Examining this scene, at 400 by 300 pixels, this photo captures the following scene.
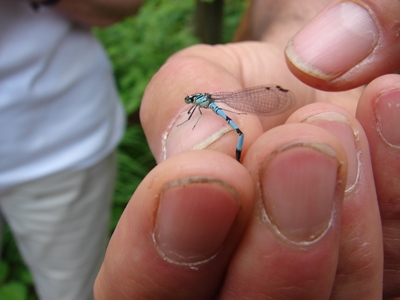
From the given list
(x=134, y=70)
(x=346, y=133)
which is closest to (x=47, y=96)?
(x=346, y=133)

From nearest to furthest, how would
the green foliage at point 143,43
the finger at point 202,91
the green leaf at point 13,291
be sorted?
the finger at point 202,91, the green leaf at point 13,291, the green foliage at point 143,43

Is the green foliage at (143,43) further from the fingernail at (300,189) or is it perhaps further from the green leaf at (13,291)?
the fingernail at (300,189)

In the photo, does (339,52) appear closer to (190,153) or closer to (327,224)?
(327,224)

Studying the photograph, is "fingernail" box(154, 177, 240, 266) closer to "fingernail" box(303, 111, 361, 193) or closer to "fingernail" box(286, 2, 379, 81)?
"fingernail" box(303, 111, 361, 193)

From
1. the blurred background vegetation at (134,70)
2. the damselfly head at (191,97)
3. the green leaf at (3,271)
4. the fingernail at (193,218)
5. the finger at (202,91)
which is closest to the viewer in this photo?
the fingernail at (193,218)

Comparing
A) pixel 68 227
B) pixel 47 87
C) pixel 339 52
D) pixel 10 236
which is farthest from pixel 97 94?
pixel 10 236

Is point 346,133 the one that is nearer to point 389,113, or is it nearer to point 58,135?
point 389,113

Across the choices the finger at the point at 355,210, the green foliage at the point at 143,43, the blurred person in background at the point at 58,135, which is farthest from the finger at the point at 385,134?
the green foliage at the point at 143,43
